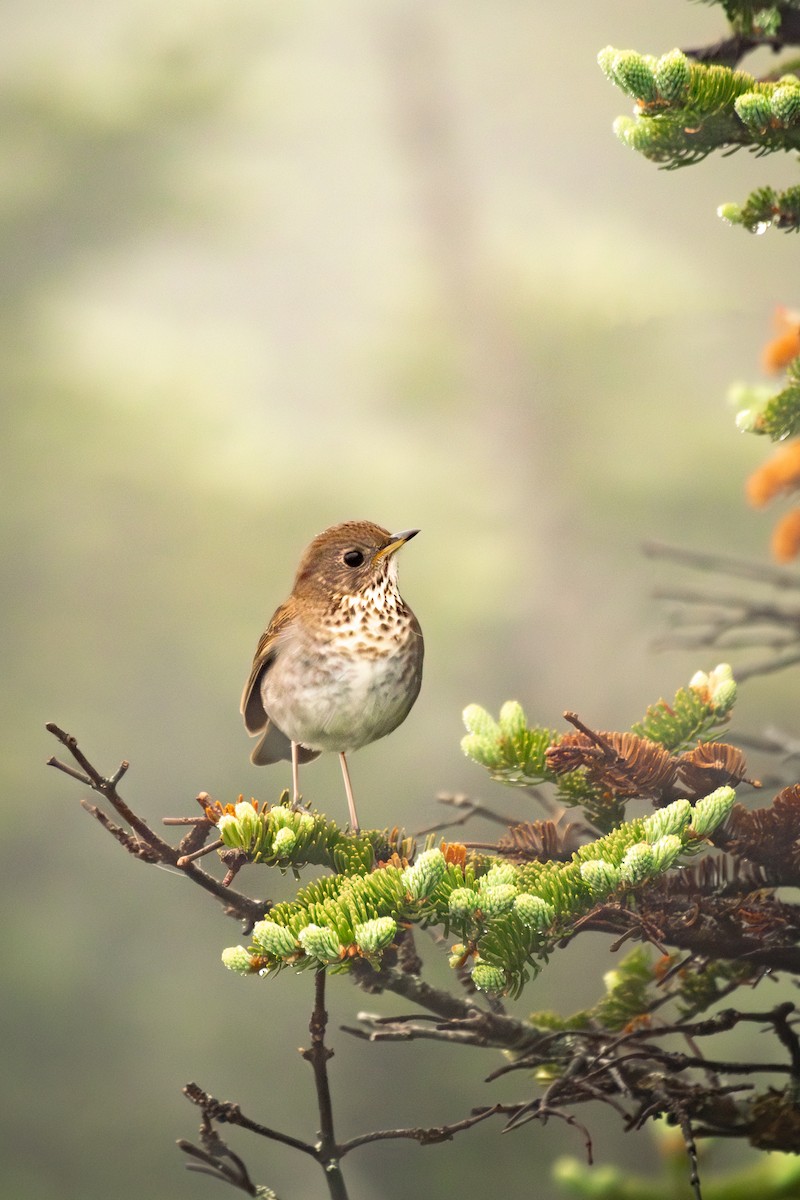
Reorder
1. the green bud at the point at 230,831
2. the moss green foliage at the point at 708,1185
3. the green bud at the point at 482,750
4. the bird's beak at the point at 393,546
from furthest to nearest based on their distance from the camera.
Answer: the moss green foliage at the point at 708,1185 → the bird's beak at the point at 393,546 → the green bud at the point at 482,750 → the green bud at the point at 230,831

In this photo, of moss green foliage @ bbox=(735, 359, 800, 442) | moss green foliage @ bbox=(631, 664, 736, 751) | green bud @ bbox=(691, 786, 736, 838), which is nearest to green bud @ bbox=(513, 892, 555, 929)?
green bud @ bbox=(691, 786, 736, 838)

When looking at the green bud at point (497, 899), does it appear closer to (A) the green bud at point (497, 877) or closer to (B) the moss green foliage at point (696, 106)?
(A) the green bud at point (497, 877)

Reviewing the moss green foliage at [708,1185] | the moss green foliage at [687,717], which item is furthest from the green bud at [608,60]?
the moss green foliage at [708,1185]

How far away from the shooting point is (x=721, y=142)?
0.93m

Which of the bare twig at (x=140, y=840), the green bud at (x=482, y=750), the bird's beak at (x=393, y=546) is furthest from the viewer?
the bird's beak at (x=393, y=546)

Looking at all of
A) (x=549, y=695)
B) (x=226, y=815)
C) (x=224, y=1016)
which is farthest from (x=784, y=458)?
(x=224, y=1016)

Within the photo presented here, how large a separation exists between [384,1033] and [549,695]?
2425 mm

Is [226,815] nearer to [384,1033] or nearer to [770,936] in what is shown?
[384,1033]

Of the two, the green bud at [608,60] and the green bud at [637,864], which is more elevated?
the green bud at [608,60]

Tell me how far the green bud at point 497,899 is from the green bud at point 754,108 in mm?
569

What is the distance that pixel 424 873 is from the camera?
0.76 metres

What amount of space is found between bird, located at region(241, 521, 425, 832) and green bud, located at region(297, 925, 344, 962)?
9.4 inches

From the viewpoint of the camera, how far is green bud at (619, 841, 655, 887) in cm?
76

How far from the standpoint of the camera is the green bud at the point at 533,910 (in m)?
0.77
